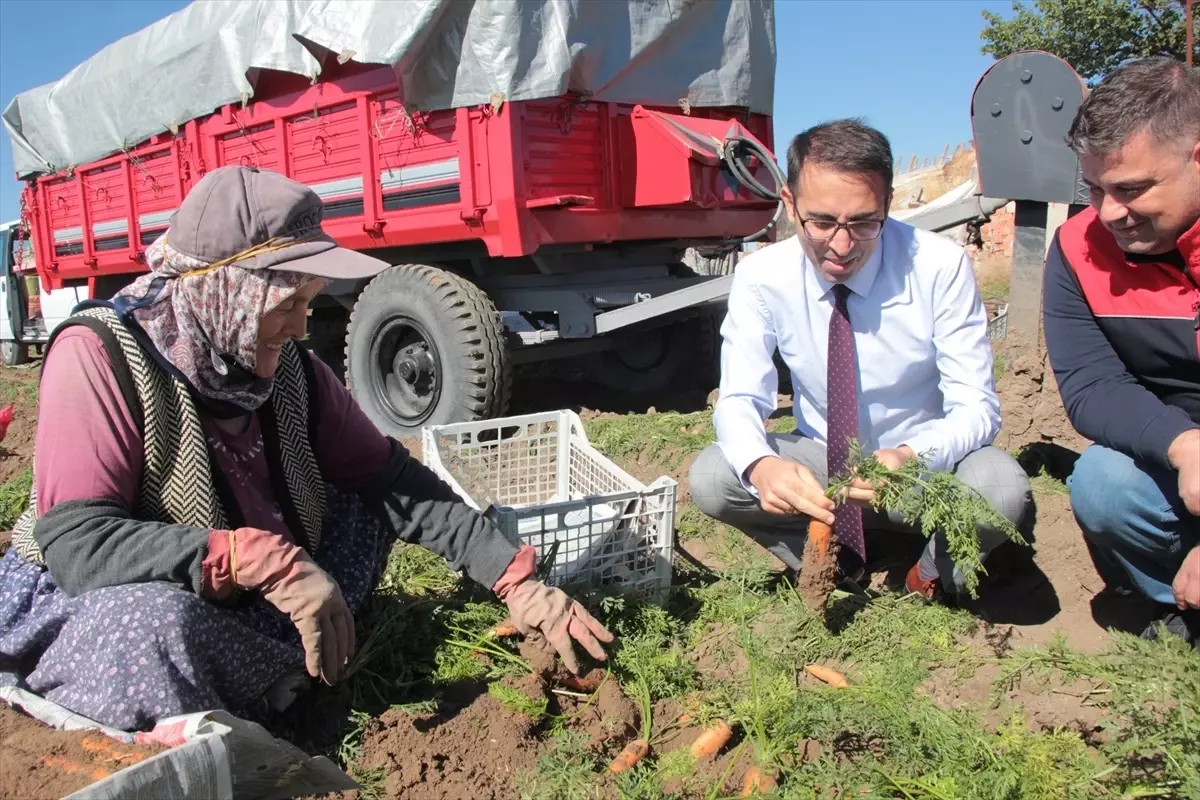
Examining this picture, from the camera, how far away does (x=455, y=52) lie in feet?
17.9

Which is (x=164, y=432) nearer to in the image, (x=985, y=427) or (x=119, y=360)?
(x=119, y=360)

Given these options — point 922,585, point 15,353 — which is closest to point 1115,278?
point 922,585

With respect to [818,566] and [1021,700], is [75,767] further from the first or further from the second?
[1021,700]

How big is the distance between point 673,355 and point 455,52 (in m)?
2.87

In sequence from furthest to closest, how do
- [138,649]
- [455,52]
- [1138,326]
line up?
1. [455,52]
2. [1138,326]
3. [138,649]

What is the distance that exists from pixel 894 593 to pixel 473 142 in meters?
3.84

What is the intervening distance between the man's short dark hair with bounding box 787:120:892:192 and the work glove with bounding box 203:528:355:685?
68.0 inches

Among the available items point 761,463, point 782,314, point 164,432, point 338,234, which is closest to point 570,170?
point 338,234

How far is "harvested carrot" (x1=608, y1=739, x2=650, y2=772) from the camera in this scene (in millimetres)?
2150

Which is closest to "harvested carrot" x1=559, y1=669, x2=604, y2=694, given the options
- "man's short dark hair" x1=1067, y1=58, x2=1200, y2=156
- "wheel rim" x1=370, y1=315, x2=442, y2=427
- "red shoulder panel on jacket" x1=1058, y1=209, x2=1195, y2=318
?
"red shoulder panel on jacket" x1=1058, y1=209, x2=1195, y2=318

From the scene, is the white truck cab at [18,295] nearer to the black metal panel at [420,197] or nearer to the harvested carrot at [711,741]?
the black metal panel at [420,197]

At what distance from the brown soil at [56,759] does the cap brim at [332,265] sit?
106 cm

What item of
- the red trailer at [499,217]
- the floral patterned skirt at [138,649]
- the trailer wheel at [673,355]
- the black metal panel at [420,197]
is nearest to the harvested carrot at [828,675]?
the floral patterned skirt at [138,649]

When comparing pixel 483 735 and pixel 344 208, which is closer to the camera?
pixel 483 735
